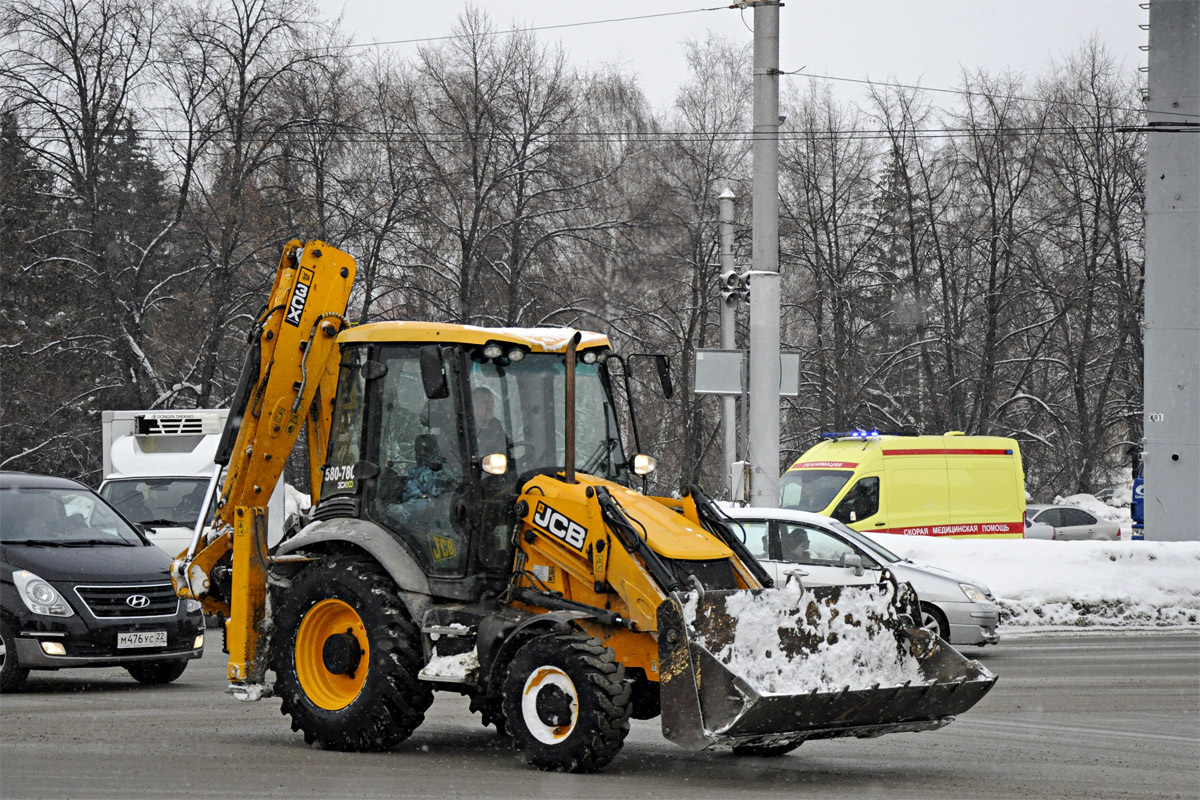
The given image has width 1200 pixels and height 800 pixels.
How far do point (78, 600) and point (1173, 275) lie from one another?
18.9 m

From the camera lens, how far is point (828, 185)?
43.4 metres

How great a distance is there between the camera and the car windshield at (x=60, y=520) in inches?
514

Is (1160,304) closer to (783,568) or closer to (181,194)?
(783,568)

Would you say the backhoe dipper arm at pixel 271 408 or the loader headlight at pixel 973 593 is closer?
the backhoe dipper arm at pixel 271 408

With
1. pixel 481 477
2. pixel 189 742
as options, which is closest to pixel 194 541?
pixel 189 742

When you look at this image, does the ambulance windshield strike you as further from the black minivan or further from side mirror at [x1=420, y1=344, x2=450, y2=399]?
side mirror at [x1=420, y1=344, x2=450, y2=399]

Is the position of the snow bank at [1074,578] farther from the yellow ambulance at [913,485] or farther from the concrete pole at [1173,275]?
the concrete pole at [1173,275]

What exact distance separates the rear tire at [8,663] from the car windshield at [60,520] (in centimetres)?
100

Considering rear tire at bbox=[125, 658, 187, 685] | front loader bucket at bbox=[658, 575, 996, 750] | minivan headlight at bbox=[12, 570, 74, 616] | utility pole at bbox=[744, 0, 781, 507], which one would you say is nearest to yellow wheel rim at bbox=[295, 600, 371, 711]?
front loader bucket at bbox=[658, 575, 996, 750]

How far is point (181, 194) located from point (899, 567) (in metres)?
24.2

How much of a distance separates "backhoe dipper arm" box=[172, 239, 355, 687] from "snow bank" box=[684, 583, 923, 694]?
328 centimetres

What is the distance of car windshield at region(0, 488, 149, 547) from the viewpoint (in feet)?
42.8

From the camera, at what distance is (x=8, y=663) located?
12031 millimetres

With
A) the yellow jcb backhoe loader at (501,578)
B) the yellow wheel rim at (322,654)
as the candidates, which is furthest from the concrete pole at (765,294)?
the yellow wheel rim at (322,654)
